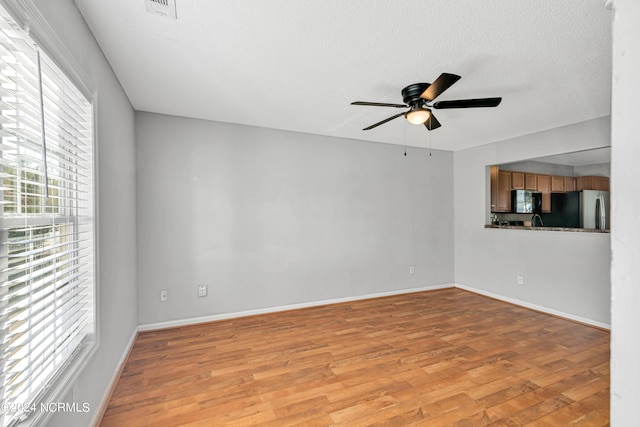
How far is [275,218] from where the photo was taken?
4027mm

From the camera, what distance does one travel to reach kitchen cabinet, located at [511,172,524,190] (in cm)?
520

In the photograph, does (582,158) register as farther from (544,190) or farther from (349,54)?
(349,54)

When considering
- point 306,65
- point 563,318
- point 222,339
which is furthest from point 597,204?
point 222,339

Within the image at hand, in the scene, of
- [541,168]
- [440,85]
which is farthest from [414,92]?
[541,168]

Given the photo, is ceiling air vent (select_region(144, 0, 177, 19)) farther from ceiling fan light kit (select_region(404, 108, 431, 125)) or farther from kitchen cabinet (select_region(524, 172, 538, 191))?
kitchen cabinet (select_region(524, 172, 538, 191))

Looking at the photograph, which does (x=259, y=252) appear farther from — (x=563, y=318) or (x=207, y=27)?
(x=563, y=318)

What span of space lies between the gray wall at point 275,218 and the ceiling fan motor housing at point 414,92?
1829 mm

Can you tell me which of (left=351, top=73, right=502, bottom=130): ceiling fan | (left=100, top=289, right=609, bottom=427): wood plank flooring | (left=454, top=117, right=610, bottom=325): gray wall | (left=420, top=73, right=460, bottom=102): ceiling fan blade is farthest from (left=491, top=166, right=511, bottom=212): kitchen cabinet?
(left=420, top=73, right=460, bottom=102): ceiling fan blade

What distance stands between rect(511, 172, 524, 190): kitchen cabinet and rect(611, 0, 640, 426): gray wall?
5.50m

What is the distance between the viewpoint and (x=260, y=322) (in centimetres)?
366

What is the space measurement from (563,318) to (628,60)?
4.49 meters

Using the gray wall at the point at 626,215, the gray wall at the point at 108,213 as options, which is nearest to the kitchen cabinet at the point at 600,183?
the gray wall at the point at 626,215

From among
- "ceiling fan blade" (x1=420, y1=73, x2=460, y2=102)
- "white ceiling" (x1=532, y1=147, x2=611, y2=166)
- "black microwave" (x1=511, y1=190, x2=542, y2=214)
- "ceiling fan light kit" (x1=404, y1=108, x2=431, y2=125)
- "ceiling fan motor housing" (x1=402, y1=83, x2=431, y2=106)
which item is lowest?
"black microwave" (x1=511, y1=190, x2=542, y2=214)

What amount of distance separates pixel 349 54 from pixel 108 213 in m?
2.12
